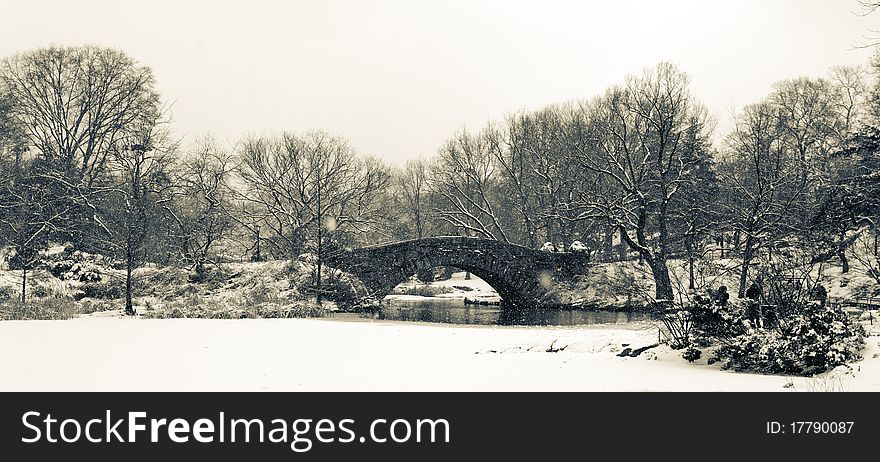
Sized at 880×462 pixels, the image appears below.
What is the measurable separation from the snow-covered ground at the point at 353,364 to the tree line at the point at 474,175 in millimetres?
11720

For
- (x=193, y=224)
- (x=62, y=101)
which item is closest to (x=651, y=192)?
(x=193, y=224)

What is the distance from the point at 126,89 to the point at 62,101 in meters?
2.82

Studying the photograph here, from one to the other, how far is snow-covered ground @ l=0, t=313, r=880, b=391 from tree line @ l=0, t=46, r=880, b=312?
1172 centimetres

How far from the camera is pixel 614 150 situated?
36688 millimetres

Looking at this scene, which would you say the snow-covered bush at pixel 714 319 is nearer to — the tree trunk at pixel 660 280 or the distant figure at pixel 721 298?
the distant figure at pixel 721 298

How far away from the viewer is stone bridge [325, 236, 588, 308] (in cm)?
A: 2859

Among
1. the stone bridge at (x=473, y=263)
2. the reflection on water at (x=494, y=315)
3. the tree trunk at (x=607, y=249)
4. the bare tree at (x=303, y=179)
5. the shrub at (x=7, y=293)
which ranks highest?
the bare tree at (x=303, y=179)

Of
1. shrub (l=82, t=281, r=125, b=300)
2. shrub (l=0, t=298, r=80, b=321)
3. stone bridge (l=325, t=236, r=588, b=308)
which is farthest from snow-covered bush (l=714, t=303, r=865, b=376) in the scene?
shrub (l=82, t=281, r=125, b=300)

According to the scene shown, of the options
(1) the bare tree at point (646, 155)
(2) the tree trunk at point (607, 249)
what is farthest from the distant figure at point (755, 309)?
(2) the tree trunk at point (607, 249)

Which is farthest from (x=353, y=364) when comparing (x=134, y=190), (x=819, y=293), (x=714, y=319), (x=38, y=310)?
(x=134, y=190)

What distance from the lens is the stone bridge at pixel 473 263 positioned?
93.8 ft

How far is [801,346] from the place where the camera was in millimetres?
9242

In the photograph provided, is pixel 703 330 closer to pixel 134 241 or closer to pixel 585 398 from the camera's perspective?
pixel 585 398

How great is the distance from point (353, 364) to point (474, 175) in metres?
35.9
